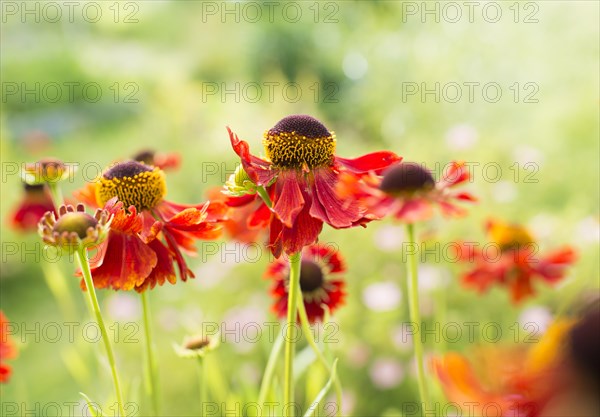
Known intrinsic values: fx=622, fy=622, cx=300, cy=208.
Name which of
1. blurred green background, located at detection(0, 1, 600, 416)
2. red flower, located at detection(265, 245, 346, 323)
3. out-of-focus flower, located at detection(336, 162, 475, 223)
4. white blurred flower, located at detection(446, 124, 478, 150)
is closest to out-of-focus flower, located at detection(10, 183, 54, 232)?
blurred green background, located at detection(0, 1, 600, 416)

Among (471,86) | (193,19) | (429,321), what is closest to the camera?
(429,321)

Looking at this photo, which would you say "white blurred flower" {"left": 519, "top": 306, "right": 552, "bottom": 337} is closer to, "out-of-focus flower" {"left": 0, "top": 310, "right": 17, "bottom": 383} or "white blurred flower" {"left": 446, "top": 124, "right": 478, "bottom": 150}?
"white blurred flower" {"left": 446, "top": 124, "right": 478, "bottom": 150}

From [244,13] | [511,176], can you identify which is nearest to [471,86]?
[511,176]

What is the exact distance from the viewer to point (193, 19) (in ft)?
36.3

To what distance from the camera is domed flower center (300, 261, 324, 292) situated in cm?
79

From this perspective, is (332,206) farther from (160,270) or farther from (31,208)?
(31,208)

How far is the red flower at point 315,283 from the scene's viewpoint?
79 cm

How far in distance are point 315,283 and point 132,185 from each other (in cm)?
27

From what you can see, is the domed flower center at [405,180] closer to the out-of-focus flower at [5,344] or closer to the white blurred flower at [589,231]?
the out-of-focus flower at [5,344]

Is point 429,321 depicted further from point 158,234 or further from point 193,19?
point 193,19

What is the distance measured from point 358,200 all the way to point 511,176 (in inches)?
71.1

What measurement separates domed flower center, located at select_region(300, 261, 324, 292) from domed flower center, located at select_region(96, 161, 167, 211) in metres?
0.21

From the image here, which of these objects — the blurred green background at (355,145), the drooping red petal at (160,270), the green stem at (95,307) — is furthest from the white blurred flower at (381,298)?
the green stem at (95,307)

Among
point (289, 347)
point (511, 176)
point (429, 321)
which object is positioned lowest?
point (429, 321)
